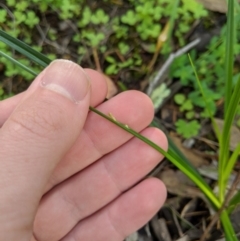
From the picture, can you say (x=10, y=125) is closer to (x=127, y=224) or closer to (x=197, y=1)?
(x=127, y=224)

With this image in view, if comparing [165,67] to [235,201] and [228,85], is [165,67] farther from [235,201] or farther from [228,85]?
[235,201]

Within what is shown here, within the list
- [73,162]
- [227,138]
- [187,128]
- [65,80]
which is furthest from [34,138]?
[187,128]

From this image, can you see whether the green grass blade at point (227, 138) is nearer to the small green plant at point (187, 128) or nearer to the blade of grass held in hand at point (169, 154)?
→ the blade of grass held in hand at point (169, 154)

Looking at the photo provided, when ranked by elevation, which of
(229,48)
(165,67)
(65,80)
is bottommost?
(165,67)

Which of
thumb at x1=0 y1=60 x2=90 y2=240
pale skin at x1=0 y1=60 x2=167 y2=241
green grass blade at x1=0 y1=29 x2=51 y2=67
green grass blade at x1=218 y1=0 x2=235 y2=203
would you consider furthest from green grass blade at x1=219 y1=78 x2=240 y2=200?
green grass blade at x1=0 y1=29 x2=51 y2=67

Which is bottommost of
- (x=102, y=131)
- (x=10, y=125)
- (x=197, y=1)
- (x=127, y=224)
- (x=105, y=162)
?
(x=127, y=224)

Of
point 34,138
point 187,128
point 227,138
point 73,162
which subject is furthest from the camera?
point 187,128

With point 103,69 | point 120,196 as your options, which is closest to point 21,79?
point 103,69

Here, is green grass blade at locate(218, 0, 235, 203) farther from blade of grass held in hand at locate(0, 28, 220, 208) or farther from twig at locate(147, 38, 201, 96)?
twig at locate(147, 38, 201, 96)
